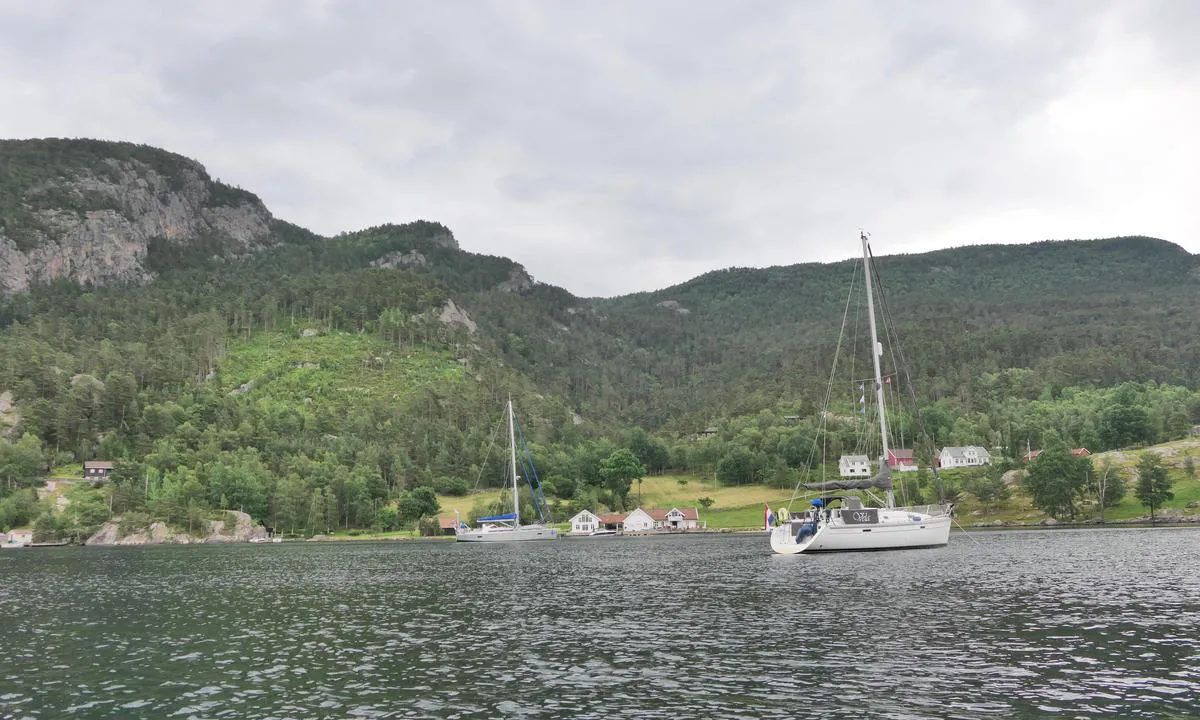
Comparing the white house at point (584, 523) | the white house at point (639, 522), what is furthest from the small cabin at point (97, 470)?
the white house at point (639, 522)

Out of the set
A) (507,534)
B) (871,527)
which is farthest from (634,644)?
(507,534)

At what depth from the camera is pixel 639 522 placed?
17838cm

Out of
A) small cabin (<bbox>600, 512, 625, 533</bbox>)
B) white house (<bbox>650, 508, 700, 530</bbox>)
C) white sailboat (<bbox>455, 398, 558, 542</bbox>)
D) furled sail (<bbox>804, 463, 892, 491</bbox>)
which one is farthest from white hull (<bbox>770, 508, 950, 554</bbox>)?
small cabin (<bbox>600, 512, 625, 533</bbox>)

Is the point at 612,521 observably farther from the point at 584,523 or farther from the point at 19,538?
the point at 19,538

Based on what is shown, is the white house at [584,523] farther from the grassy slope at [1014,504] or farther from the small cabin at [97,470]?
the small cabin at [97,470]

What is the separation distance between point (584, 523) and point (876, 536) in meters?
102

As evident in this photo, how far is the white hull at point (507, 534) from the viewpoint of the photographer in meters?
155

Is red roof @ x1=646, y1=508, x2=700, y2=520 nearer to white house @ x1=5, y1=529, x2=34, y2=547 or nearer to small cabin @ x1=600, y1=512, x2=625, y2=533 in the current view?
small cabin @ x1=600, y1=512, x2=625, y2=533

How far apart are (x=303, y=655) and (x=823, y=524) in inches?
2443

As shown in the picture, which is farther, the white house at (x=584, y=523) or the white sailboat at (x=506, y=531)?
the white house at (x=584, y=523)

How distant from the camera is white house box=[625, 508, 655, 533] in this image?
176m

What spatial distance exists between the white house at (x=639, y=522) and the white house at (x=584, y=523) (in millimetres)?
7318

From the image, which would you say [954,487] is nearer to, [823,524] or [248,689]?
[823,524]

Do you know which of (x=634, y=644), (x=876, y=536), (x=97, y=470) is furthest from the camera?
(x=97, y=470)
